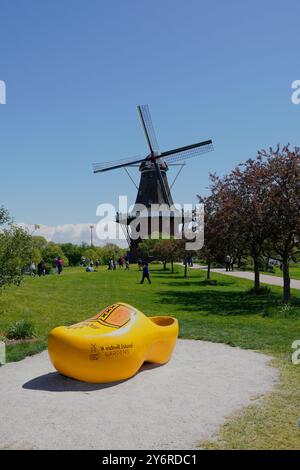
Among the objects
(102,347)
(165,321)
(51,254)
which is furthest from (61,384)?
(51,254)

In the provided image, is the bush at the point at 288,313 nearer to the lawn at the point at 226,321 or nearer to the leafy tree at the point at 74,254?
the lawn at the point at 226,321

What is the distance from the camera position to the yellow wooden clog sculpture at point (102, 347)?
8234mm

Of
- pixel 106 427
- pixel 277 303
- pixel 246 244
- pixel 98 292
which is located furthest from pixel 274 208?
pixel 106 427

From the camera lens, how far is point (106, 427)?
20.8ft

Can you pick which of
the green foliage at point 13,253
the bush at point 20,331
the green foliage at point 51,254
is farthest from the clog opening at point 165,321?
the green foliage at point 51,254

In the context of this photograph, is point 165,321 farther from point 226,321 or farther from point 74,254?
point 74,254

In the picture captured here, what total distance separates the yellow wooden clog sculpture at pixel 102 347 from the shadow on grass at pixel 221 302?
8956mm

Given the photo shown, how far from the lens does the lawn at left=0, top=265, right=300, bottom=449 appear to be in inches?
245

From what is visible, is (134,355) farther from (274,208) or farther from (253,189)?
(253,189)

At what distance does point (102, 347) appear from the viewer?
8289mm

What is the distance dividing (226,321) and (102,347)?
8088 mm

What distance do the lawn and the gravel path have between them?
40 cm

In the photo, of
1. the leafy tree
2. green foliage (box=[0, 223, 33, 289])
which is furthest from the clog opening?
the leafy tree
